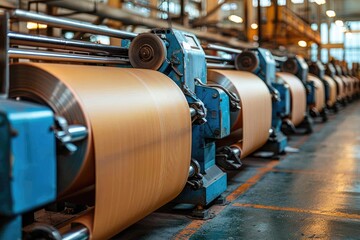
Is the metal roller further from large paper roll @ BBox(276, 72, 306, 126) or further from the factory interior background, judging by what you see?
large paper roll @ BBox(276, 72, 306, 126)

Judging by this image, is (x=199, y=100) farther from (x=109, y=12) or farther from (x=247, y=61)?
(x=109, y=12)

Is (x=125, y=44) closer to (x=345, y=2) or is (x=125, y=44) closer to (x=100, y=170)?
(x=100, y=170)

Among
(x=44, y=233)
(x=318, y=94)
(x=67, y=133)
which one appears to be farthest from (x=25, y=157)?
(x=318, y=94)

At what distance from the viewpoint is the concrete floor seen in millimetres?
3408

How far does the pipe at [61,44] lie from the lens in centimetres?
272

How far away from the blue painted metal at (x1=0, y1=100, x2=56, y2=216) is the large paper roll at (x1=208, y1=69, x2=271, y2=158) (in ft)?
9.85

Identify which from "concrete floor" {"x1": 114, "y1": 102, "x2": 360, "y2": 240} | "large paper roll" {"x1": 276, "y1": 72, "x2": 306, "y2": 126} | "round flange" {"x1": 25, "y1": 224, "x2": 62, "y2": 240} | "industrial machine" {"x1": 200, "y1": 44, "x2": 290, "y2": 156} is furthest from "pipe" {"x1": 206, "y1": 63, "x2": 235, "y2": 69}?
"round flange" {"x1": 25, "y1": 224, "x2": 62, "y2": 240}

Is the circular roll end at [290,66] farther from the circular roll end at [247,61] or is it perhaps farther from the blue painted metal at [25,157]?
the blue painted metal at [25,157]

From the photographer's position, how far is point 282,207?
407 cm

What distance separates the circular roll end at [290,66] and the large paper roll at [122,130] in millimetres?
6079

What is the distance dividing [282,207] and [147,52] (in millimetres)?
1744

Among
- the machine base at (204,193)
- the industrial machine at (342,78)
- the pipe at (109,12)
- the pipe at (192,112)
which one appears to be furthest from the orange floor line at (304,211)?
the industrial machine at (342,78)

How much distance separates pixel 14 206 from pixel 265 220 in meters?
2.35

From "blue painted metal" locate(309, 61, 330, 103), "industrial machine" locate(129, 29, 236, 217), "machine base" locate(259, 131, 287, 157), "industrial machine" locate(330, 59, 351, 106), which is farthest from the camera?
"industrial machine" locate(330, 59, 351, 106)
